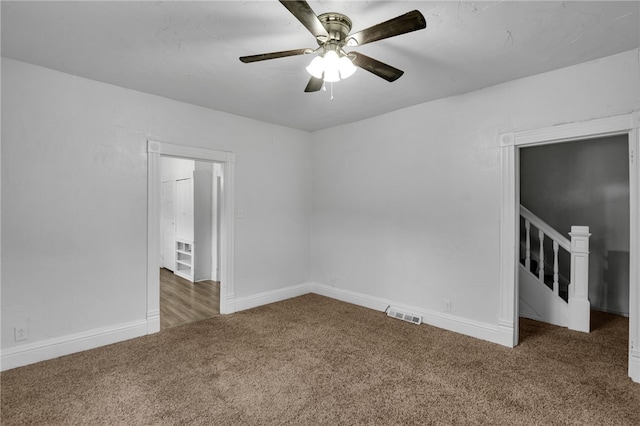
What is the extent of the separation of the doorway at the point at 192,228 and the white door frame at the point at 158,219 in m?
1.06

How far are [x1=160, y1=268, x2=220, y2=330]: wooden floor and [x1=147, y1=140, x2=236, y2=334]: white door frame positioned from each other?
273 millimetres

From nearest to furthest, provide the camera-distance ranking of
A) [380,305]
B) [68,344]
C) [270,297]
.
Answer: [68,344]
[380,305]
[270,297]

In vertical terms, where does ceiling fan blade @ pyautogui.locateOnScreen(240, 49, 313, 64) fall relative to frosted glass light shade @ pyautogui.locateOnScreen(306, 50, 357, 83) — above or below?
above

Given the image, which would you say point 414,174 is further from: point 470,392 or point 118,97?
point 118,97

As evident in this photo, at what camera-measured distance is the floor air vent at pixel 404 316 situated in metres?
3.69

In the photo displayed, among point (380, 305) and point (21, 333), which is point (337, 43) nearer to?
point (380, 305)

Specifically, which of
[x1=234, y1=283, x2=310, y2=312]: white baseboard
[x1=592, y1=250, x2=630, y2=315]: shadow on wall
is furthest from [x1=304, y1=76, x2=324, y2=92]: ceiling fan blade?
[x1=592, y1=250, x2=630, y2=315]: shadow on wall

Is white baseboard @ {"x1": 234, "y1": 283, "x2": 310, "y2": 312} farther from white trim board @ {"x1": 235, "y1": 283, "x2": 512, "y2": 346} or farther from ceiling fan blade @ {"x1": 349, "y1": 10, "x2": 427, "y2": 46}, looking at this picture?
ceiling fan blade @ {"x1": 349, "y1": 10, "x2": 427, "y2": 46}

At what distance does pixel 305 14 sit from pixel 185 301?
4.12 metres

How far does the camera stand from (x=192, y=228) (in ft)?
18.6

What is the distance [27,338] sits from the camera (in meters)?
2.72

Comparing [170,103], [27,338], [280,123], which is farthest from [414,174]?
[27,338]

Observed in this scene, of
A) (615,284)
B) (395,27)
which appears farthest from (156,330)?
(615,284)

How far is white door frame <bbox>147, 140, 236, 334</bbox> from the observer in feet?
11.1
